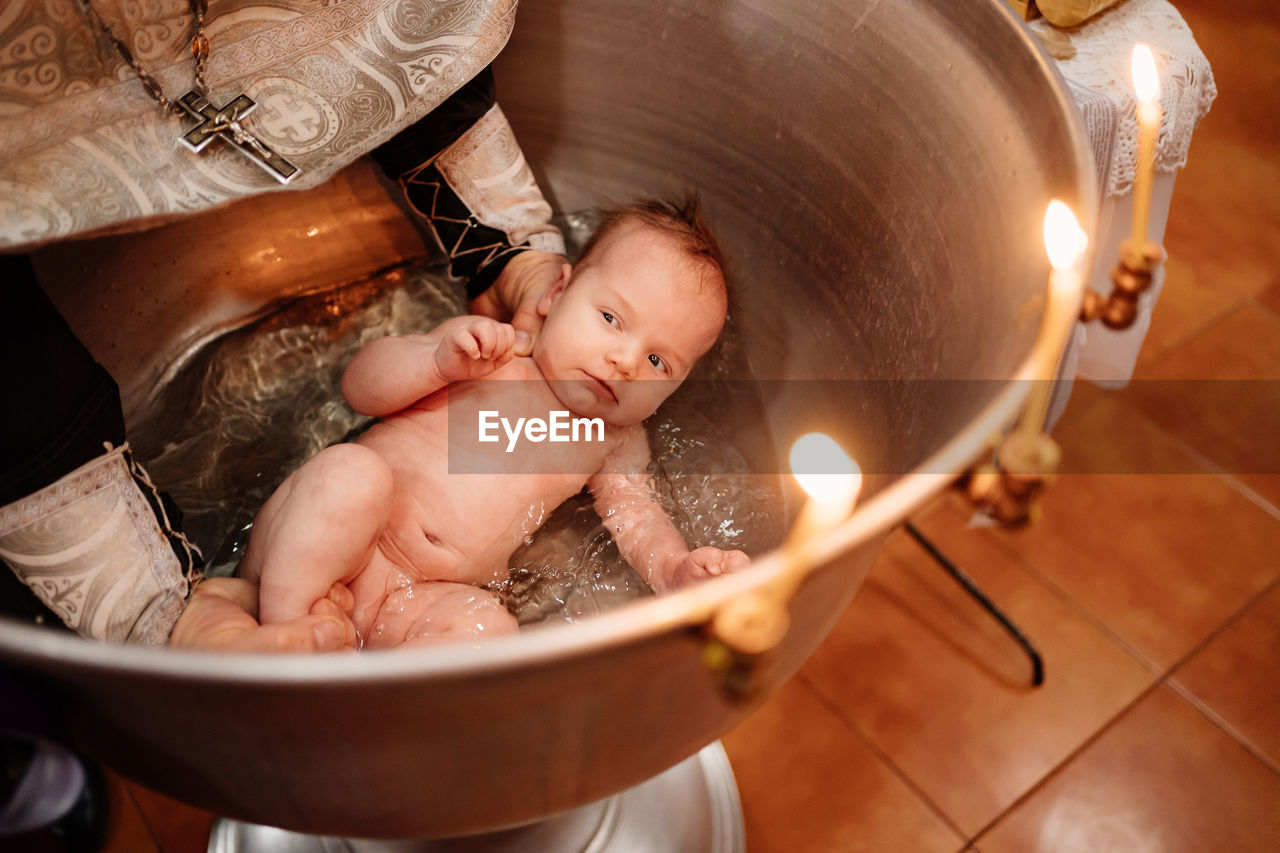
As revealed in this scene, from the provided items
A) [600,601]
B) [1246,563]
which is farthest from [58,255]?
[1246,563]

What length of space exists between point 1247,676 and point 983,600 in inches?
10.8

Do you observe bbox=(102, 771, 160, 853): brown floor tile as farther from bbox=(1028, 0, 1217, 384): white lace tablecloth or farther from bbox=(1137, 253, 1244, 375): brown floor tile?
bbox=(1137, 253, 1244, 375): brown floor tile

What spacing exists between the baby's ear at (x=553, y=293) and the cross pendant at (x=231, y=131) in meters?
0.23

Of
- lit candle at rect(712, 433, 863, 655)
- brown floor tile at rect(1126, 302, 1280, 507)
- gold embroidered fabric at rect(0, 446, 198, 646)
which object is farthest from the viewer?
brown floor tile at rect(1126, 302, 1280, 507)

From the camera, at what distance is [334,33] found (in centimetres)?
70

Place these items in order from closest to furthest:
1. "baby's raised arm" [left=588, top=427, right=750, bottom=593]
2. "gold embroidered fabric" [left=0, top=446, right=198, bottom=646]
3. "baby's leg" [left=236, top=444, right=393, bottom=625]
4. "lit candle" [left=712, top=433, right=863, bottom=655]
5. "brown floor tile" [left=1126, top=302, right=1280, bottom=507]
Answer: "lit candle" [left=712, top=433, right=863, bottom=655], "gold embroidered fabric" [left=0, top=446, right=198, bottom=646], "baby's leg" [left=236, top=444, right=393, bottom=625], "baby's raised arm" [left=588, top=427, right=750, bottom=593], "brown floor tile" [left=1126, top=302, right=1280, bottom=507]

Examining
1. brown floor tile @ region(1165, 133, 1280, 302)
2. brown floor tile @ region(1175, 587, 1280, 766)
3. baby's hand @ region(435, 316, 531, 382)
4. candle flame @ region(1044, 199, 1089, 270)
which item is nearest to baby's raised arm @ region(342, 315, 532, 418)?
baby's hand @ region(435, 316, 531, 382)

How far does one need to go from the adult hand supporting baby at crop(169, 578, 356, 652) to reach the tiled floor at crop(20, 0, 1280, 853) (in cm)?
38

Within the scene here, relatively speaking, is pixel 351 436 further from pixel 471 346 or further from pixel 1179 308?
pixel 1179 308

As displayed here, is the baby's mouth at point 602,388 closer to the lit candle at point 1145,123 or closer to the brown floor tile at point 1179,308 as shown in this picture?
the lit candle at point 1145,123

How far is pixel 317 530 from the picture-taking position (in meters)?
0.63

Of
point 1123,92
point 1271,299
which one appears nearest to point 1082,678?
point 1123,92

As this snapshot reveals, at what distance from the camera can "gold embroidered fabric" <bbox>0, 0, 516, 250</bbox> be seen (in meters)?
0.55

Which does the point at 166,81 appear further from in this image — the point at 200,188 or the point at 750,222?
the point at 750,222
